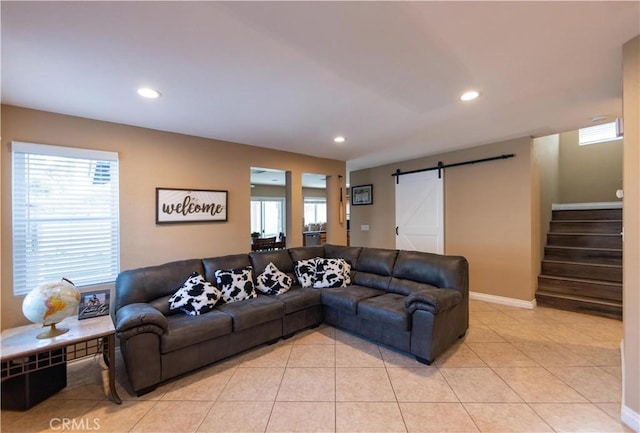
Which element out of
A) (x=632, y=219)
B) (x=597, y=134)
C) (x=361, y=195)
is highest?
(x=597, y=134)

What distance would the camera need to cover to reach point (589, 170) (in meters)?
5.23

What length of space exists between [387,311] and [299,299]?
3.33 feet

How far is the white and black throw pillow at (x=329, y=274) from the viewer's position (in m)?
3.64

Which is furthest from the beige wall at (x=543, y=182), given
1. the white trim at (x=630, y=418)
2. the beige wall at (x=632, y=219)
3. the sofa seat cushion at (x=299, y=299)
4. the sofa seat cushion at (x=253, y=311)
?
the sofa seat cushion at (x=253, y=311)

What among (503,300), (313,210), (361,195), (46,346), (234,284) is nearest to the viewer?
(46,346)

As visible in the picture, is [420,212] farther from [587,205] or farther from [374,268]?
[587,205]

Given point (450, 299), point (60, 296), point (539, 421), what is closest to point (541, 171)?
point (450, 299)

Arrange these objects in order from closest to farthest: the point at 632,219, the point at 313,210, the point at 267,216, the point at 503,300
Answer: the point at 632,219 < the point at 503,300 < the point at 267,216 < the point at 313,210

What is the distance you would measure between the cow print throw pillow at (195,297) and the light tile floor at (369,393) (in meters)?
0.55

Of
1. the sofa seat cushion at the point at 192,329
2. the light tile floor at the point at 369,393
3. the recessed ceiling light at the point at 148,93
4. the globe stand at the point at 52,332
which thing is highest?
the recessed ceiling light at the point at 148,93

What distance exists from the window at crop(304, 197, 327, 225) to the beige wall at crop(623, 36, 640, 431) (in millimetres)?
8669

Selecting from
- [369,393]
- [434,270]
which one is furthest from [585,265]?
[369,393]

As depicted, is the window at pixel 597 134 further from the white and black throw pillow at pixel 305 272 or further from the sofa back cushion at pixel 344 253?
the white and black throw pillow at pixel 305 272

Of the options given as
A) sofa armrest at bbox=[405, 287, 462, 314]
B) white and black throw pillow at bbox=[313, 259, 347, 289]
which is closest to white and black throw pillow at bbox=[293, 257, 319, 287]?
white and black throw pillow at bbox=[313, 259, 347, 289]
